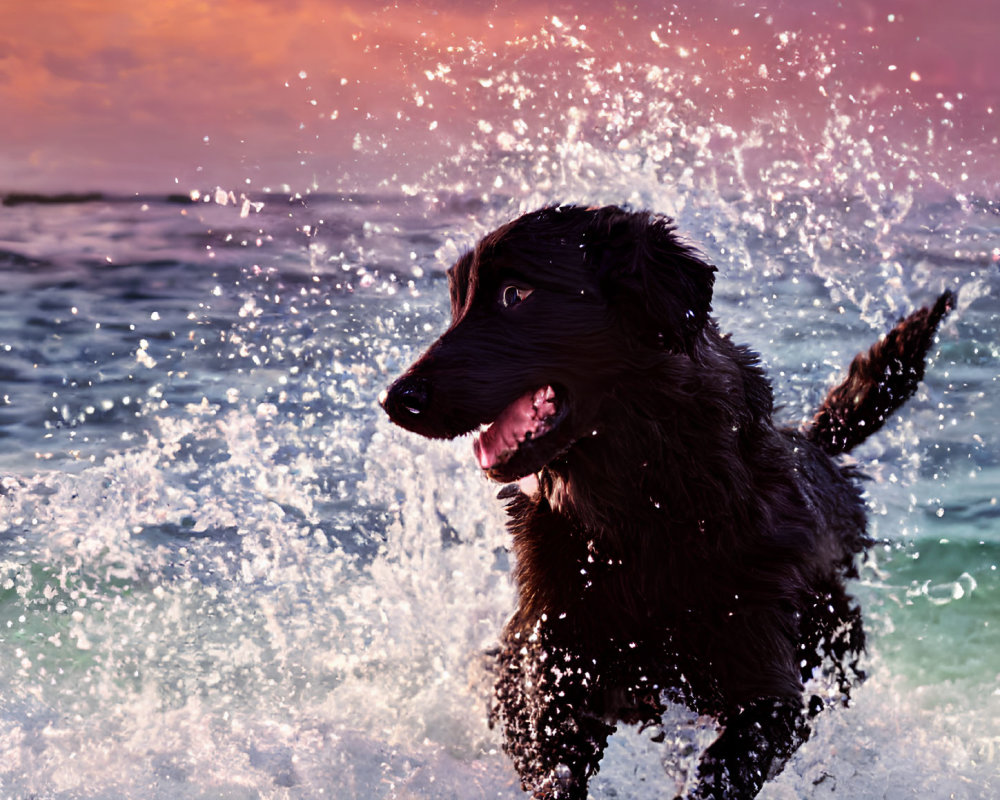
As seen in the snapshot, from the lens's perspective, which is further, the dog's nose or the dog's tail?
the dog's tail

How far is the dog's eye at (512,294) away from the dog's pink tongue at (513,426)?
0.82 feet

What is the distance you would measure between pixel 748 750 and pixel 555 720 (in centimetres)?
60

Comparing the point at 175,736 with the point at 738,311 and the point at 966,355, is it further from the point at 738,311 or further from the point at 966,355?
the point at 966,355

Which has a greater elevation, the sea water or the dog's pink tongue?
the dog's pink tongue

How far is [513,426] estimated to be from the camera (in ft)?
8.50

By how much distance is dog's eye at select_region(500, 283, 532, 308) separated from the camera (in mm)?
2648

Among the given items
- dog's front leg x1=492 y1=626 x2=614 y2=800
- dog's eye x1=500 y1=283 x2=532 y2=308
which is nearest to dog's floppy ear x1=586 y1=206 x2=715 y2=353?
dog's eye x1=500 y1=283 x2=532 y2=308

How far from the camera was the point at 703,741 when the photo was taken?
3.63 metres

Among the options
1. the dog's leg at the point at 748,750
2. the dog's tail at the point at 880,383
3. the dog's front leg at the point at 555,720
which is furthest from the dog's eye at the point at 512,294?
the dog's tail at the point at 880,383

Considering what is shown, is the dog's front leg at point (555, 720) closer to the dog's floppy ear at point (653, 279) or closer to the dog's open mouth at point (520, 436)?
the dog's open mouth at point (520, 436)

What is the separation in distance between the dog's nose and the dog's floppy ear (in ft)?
1.93

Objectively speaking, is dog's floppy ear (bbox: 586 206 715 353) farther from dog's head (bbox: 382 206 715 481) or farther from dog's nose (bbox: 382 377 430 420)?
dog's nose (bbox: 382 377 430 420)

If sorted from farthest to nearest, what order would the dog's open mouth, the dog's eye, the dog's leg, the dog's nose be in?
1. the dog's leg
2. the dog's eye
3. the dog's open mouth
4. the dog's nose

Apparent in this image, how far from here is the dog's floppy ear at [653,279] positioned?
8.37 ft
